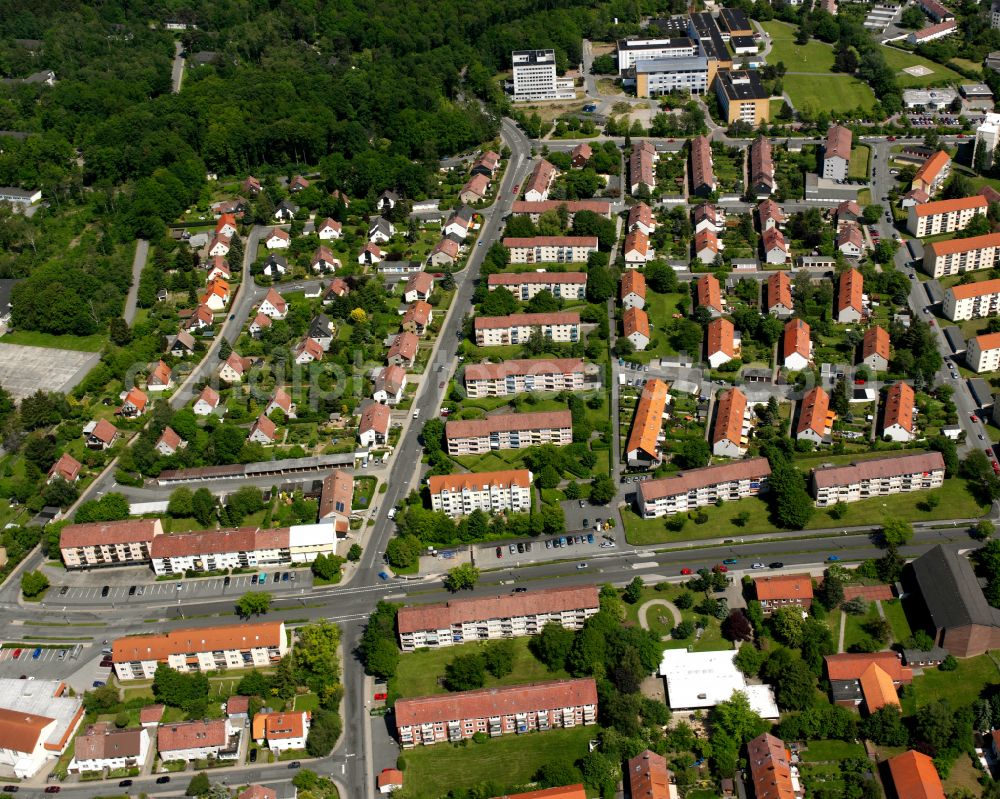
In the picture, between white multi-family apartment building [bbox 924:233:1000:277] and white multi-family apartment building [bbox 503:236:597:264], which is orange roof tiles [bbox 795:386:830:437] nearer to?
white multi-family apartment building [bbox 924:233:1000:277]

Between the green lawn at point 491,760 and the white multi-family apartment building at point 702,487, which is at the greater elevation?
the white multi-family apartment building at point 702,487

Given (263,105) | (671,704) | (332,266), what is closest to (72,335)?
(332,266)

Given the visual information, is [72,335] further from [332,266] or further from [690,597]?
[690,597]

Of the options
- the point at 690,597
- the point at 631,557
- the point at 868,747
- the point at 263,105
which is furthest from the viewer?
the point at 263,105

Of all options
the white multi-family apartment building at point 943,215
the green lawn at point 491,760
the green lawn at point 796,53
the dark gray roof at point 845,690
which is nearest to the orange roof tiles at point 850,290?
the white multi-family apartment building at point 943,215

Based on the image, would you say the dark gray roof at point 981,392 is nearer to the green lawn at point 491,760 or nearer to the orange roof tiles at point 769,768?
the orange roof tiles at point 769,768

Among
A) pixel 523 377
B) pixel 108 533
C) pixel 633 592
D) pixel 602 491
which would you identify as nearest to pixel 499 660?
pixel 633 592
